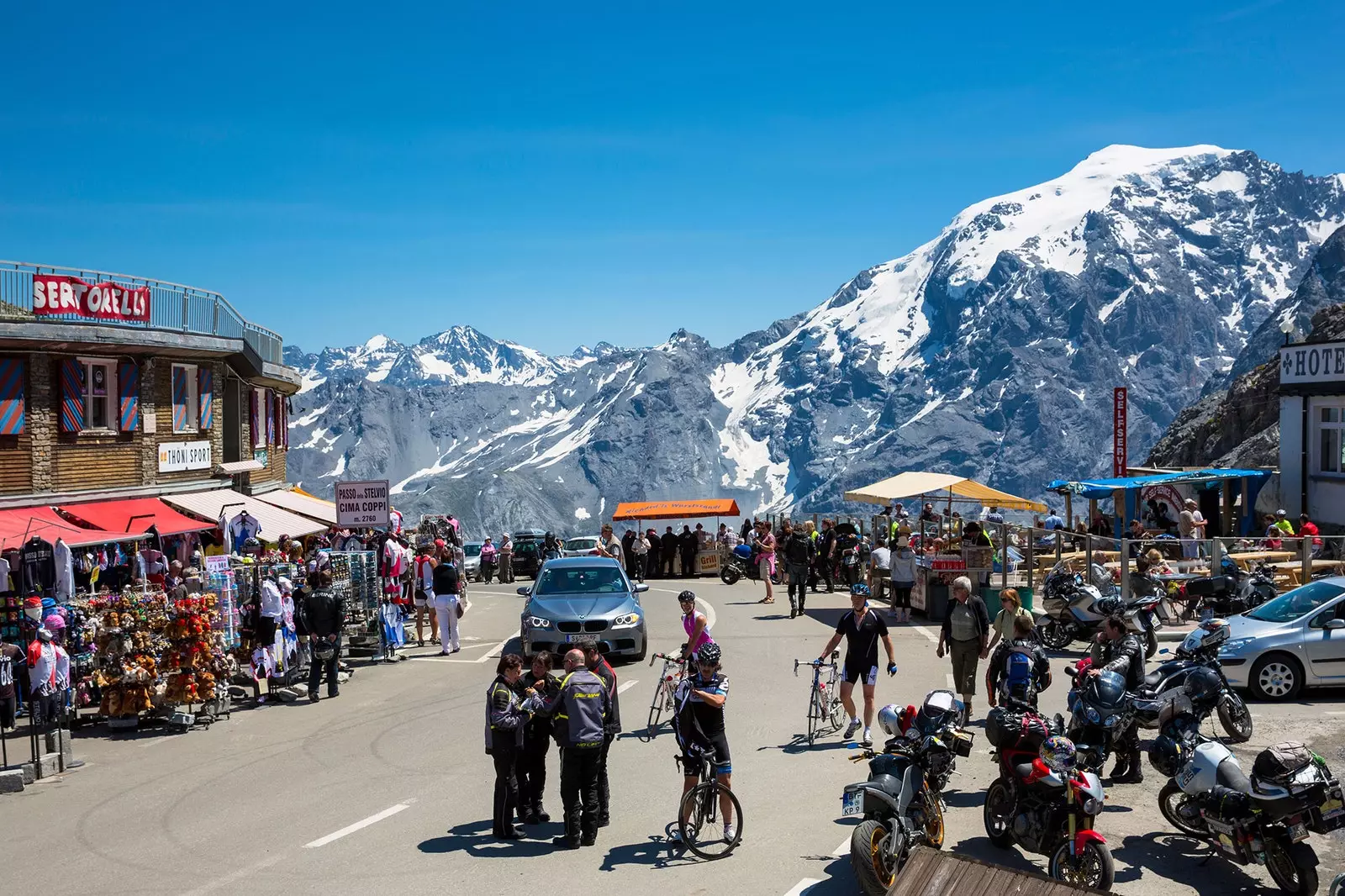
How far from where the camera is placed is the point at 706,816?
9070mm

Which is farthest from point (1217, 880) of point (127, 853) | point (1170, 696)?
point (127, 853)

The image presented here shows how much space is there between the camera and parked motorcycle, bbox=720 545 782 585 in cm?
3244

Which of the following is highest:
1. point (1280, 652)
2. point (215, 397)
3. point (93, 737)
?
point (215, 397)

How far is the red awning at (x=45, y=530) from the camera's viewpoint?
21050 mm

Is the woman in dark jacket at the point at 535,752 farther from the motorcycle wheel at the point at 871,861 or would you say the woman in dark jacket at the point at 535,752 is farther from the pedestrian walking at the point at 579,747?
the motorcycle wheel at the point at 871,861

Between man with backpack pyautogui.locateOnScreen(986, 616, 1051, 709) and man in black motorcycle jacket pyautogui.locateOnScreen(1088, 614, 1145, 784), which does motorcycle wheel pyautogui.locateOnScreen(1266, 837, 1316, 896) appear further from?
man in black motorcycle jacket pyautogui.locateOnScreen(1088, 614, 1145, 784)

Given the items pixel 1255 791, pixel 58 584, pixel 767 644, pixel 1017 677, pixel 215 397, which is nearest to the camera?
pixel 1255 791

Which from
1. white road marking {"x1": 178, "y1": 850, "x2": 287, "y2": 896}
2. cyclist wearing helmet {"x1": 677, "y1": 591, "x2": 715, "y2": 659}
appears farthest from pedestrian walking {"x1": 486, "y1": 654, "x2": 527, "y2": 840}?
cyclist wearing helmet {"x1": 677, "y1": 591, "x2": 715, "y2": 659}

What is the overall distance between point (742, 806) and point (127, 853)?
5.08 m

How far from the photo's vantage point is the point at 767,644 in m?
19.7

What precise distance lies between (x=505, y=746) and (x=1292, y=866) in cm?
582

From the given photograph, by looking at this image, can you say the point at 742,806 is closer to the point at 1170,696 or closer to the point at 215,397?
the point at 1170,696

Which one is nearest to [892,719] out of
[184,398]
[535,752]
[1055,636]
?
[535,752]

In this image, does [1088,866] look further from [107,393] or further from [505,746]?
[107,393]
